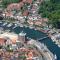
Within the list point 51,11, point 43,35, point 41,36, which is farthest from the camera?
point 51,11

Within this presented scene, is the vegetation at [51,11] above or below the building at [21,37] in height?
below

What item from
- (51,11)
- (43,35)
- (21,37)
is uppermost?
(21,37)

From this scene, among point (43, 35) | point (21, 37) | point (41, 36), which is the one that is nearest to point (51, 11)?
point (43, 35)

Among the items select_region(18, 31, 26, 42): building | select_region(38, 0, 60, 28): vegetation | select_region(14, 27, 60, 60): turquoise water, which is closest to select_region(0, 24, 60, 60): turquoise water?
select_region(14, 27, 60, 60): turquoise water

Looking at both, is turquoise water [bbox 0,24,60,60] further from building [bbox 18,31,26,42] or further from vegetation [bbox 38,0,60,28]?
vegetation [bbox 38,0,60,28]

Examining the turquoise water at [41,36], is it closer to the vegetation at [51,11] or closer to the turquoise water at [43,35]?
the turquoise water at [43,35]

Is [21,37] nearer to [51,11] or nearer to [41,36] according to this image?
[41,36]

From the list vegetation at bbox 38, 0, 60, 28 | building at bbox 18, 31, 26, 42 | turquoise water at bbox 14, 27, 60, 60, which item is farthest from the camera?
vegetation at bbox 38, 0, 60, 28

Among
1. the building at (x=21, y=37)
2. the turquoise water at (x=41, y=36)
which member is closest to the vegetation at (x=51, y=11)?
the turquoise water at (x=41, y=36)

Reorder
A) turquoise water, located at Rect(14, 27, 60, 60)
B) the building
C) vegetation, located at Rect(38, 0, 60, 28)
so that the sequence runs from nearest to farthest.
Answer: turquoise water, located at Rect(14, 27, 60, 60), the building, vegetation, located at Rect(38, 0, 60, 28)
